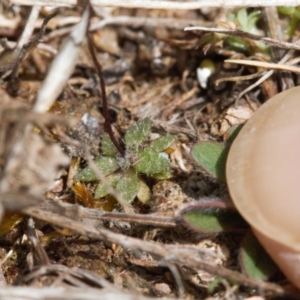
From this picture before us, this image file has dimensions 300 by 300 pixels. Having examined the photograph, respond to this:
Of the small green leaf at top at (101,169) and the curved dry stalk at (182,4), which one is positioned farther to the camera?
the curved dry stalk at (182,4)

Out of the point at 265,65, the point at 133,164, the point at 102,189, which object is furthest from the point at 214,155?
the point at 265,65

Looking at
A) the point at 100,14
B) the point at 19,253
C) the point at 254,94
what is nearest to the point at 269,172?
the point at 254,94

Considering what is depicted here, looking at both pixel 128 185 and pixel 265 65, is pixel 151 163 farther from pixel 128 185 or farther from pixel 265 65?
pixel 265 65

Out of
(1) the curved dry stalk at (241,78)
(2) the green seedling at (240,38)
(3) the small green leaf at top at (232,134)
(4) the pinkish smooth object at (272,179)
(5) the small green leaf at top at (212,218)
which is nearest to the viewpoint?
(4) the pinkish smooth object at (272,179)

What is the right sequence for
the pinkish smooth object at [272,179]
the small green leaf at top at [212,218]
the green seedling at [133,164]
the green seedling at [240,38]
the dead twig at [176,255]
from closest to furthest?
1. the pinkish smooth object at [272,179]
2. the dead twig at [176,255]
3. the small green leaf at top at [212,218]
4. the green seedling at [133,164]
5. the green seedling at [240,38]

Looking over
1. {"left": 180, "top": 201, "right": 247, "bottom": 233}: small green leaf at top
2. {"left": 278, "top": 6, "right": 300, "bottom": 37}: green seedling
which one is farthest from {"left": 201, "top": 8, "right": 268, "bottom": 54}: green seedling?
{"left": 180, "top": 201, "right": 247, "bottom": 233}: small green leaf at top

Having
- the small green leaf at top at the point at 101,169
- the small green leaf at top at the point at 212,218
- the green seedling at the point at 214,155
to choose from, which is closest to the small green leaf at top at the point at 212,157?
the green seedling at the point at 214,155

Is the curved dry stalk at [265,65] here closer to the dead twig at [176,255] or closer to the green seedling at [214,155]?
the green seedling at [214,155]
